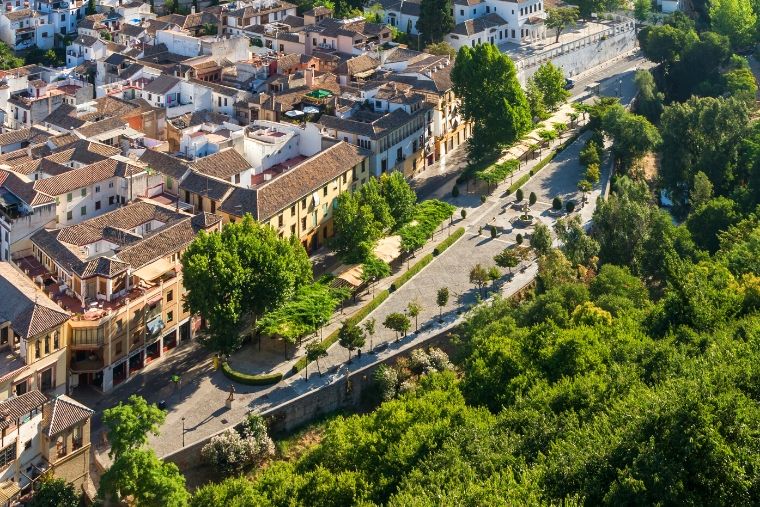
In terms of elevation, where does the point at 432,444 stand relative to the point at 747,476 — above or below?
below

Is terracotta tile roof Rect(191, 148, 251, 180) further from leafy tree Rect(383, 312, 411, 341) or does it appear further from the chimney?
the chimney

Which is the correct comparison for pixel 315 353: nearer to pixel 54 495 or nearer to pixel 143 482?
pixel 143 482

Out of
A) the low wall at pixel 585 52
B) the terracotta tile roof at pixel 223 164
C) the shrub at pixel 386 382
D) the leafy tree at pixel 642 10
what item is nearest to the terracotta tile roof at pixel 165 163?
the terracotta tile roof at pixel 223 164

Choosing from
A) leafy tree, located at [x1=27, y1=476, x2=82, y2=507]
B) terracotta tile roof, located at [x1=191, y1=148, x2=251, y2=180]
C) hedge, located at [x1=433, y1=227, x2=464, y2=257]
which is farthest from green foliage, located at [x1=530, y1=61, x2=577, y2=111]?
leafy tree, located at [x1=27, y1=476, x2=82, y2=507]

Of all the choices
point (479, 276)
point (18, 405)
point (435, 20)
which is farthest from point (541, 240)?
point (435, 20)

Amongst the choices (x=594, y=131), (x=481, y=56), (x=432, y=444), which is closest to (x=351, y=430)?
(x=432, y=444)

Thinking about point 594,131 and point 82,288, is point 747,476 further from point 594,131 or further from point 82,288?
point 594,131
